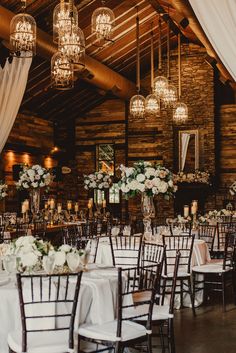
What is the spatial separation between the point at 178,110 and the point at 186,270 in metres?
5.45

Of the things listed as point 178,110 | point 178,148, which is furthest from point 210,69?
point 178,110

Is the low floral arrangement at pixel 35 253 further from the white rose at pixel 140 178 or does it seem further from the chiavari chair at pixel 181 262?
the white rose at pixel 140 178

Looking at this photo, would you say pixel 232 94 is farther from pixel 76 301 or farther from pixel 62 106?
pixel 76 301

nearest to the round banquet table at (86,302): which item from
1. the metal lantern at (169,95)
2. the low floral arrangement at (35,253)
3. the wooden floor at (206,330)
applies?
the low floral arrangement at (35,253)

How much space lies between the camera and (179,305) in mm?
7516

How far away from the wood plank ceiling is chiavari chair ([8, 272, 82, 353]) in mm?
7687

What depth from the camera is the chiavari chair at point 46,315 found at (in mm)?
3986

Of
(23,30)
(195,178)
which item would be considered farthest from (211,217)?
(23,30)

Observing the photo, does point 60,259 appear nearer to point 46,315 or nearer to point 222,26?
point 46,315

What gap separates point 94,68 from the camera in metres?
14.1

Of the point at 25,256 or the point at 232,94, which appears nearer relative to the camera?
the point at 25,256

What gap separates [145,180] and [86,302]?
3.68 meters

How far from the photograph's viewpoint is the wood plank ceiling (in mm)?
12594

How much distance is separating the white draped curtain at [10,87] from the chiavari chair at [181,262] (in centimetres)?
315
